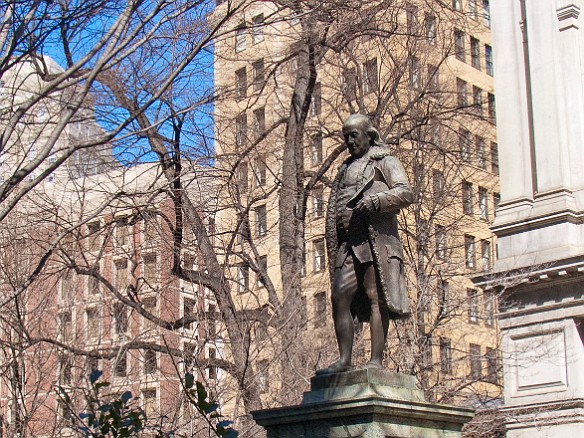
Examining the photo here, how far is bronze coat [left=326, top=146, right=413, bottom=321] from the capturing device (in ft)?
36.7

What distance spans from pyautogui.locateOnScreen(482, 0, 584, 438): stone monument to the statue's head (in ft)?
58.0

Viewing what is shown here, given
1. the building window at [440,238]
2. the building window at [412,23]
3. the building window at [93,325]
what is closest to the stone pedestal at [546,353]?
the building window at [440,238]

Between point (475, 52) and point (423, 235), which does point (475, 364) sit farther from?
point (475, 52)

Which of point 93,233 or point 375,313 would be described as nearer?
point 375,313

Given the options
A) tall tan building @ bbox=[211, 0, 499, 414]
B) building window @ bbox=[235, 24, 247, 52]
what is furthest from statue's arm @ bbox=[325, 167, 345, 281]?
tall tan building @ bbox=[211, 0, 499, 414]

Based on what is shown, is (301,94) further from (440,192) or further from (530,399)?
(530,399)

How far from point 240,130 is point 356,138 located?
1700cm

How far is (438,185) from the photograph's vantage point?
93.9ft

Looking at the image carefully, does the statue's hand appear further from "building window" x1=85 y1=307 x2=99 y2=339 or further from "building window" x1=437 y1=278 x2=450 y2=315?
"building window" x1=85 y1=307 x2=99 y2=339

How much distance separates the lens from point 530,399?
3081cm

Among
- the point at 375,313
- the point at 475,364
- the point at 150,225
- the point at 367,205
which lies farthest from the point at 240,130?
the point at 367,205

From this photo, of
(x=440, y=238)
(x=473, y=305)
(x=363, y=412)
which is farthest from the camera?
(x=473, y=305)

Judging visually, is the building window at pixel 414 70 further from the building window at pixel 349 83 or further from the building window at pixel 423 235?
the building window at pixel 423 235

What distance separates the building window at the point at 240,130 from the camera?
28172 millimetres
